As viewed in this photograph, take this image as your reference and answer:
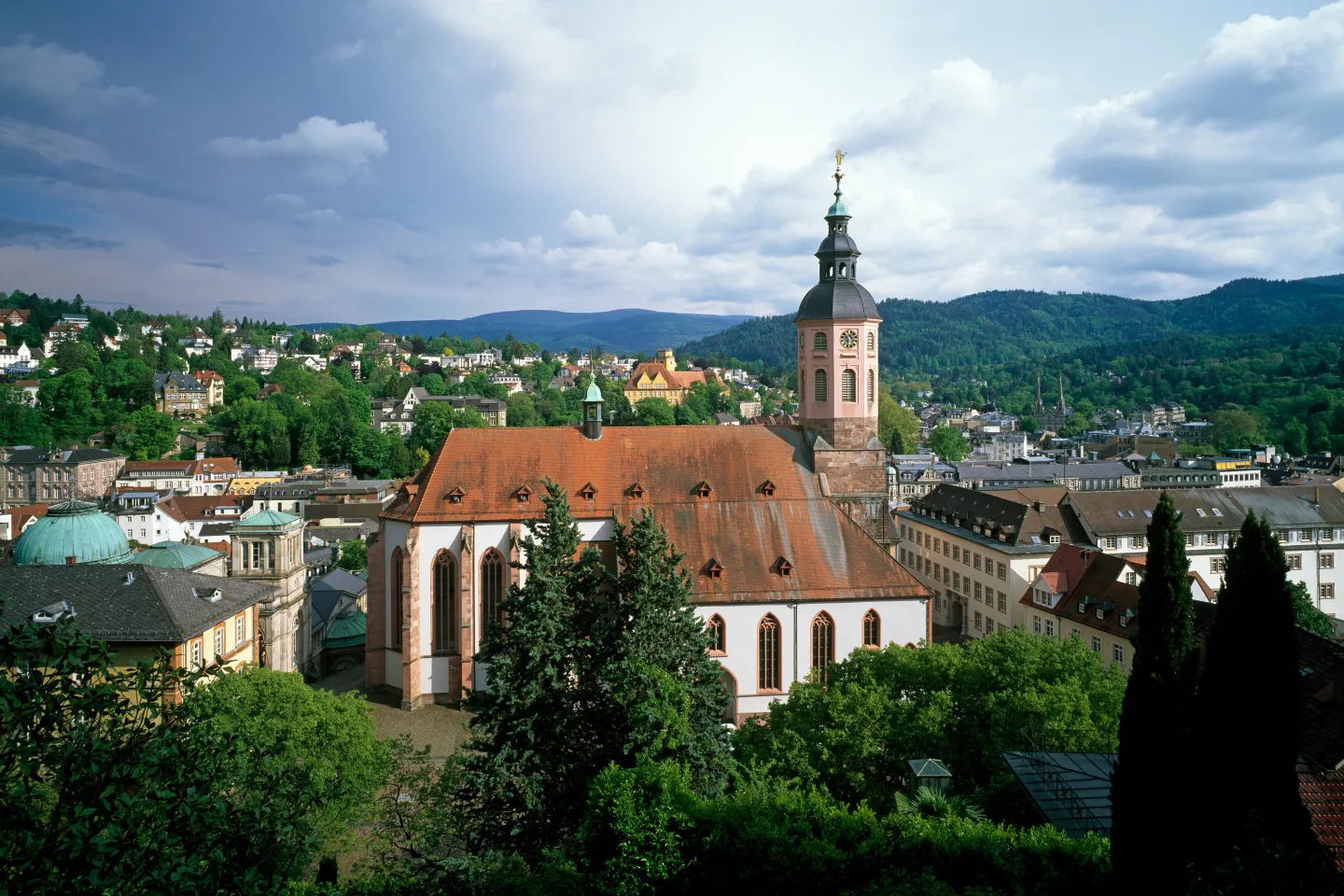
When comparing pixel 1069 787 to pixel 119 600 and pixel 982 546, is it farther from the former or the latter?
pixel 982 546

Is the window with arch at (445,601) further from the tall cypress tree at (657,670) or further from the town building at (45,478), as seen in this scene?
the town building at (45,478)

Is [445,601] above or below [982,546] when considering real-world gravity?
below

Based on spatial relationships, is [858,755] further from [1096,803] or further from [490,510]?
[490,510]

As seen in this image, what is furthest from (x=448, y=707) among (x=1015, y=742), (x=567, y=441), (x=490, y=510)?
(x=1015, y=742)

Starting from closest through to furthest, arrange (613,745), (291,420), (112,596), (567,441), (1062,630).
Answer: (613,745) < (112,596) < (567,441) < (1062,630) < (291,420)

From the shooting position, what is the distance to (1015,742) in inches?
865

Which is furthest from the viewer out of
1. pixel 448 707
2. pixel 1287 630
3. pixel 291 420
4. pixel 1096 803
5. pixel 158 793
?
pixel 291 420

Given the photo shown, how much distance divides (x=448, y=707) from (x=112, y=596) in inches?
476

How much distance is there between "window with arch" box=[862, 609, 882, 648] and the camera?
114 feet

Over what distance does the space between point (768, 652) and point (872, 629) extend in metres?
3.96

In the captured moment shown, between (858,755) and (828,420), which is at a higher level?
(828,420)

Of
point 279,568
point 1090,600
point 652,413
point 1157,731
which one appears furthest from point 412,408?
point 1157,731

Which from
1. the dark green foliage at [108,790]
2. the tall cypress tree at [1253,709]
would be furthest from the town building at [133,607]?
the tall cypress tree at [1253,709]

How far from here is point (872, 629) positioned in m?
34.7
